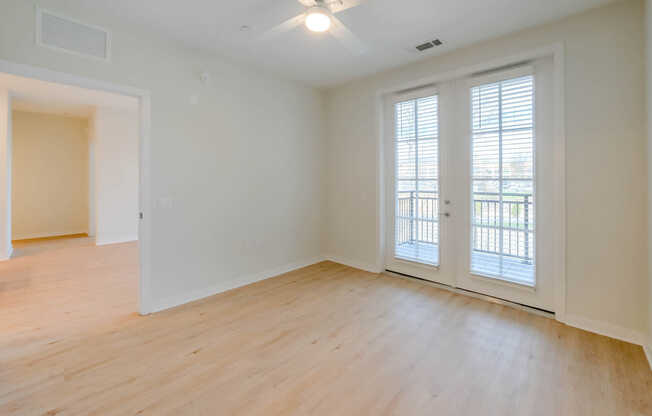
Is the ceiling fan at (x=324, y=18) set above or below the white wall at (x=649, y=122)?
above

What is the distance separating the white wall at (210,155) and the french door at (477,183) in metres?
1.44

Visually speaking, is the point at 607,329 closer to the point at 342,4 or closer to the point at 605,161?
the point at 605,161

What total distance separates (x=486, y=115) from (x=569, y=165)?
902 millimetres

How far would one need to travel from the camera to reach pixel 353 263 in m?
4.52

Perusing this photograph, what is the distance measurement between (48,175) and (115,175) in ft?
6.13

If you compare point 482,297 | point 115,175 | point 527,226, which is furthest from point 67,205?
point 527,226

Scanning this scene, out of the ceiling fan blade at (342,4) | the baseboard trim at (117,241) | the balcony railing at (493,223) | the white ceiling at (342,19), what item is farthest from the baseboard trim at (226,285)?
the baseboard trim at (117,241)

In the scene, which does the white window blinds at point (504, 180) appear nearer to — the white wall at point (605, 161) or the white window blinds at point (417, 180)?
the white wall at point (605, 161)

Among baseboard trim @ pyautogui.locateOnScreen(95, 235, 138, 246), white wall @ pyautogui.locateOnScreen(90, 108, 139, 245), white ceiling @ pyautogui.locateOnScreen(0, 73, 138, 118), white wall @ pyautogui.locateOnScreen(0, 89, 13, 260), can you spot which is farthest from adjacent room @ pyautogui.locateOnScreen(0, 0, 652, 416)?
white ceiling @ pyautogui.locateOnScreen(0, 73, 138, 118)

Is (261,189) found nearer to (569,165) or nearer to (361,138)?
(361,138)

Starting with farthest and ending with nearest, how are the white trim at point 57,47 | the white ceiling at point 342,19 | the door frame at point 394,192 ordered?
the door frame at point 394,192 < the white ceiling at point 342,19 < the white trim at point 57,47

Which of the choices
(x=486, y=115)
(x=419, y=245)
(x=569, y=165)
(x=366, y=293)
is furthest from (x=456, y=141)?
(x=366, y=293)

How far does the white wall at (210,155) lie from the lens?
2.70 metres

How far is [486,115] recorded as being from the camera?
122 inches
